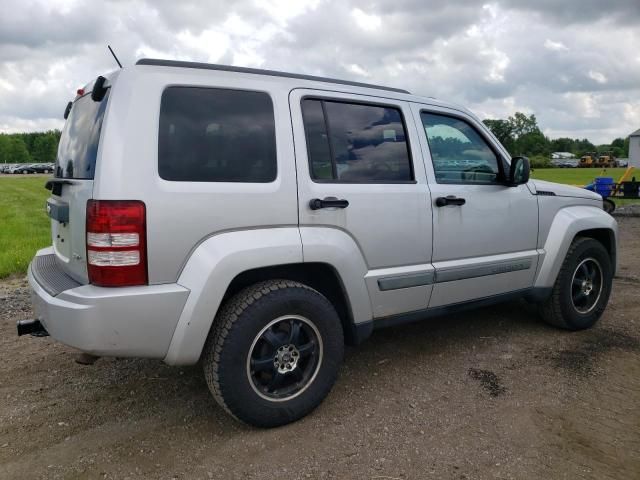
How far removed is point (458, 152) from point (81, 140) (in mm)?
2579

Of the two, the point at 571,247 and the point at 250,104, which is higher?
the point at 250,104

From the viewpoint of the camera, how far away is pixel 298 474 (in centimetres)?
268

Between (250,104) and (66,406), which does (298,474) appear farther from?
(250,104)

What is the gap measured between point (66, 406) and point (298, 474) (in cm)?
171

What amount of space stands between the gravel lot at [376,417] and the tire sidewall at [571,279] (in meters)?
0.18

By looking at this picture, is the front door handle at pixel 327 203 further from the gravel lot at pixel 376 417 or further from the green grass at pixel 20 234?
the green grass at pixel 20 234

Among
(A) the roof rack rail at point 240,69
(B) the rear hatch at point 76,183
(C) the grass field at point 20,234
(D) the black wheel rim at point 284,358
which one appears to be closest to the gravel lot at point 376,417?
(D) the black wheel rim at point 284,358

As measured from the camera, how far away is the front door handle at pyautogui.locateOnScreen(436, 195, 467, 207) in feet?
12.0

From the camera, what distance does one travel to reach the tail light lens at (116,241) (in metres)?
2.56

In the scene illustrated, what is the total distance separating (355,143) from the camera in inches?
135

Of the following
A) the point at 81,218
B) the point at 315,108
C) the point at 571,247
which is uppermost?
the point at 315,108

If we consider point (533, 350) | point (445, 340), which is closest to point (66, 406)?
point (445, 340)

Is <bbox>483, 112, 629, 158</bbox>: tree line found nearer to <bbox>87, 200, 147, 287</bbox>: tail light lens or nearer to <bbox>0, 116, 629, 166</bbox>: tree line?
<bbox>0, 116, 629, 166</bbox>: tree line

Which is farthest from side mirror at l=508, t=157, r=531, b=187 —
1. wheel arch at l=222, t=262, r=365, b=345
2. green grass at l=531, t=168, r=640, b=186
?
green grass at l=531, t=168, r=640, b=186
